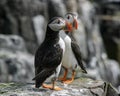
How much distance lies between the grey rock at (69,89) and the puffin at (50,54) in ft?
0.78

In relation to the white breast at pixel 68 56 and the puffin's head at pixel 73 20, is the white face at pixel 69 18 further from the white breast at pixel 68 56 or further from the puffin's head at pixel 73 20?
the white breast at pixel 68 56

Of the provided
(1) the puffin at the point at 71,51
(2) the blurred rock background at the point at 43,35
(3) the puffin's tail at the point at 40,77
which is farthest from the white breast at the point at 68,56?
(2) the blurred rock background at the point at 43,35

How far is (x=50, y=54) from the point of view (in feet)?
27.3

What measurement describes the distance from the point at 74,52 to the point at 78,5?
46.4 ft

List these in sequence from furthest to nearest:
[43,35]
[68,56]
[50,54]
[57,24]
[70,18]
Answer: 1. [43,35]
2. [70,18]
3. [68,56]
4. [50,54]
5. [57,24]

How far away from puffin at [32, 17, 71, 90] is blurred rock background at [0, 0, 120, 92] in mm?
7663

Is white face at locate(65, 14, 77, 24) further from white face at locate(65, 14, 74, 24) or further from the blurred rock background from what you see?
the blurred rock background

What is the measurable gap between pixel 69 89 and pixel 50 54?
→ 32.6 inches

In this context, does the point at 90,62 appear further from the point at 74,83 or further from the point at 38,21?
the point at 74,83

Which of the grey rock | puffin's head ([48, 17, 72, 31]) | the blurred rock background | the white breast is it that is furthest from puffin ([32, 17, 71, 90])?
the blurred rock background

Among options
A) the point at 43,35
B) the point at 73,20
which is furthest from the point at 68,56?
the point at 43,35

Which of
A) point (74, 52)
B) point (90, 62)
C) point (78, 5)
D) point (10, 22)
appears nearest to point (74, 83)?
point (74, 52)

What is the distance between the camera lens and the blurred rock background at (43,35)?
17.8 metres

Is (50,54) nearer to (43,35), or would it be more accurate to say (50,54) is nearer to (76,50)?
(76,50)
